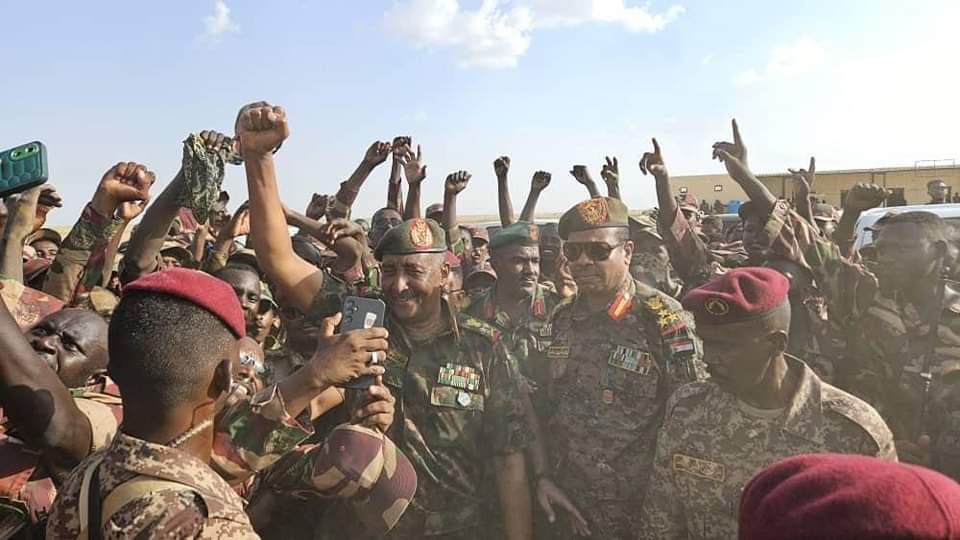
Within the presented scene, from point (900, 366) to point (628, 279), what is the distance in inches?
73.3

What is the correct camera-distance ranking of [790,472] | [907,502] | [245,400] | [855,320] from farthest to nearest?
[855,320]
[245,400]
[790,472]
[907,502]

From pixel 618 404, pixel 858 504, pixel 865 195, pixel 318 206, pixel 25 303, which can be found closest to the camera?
pixel 858 504

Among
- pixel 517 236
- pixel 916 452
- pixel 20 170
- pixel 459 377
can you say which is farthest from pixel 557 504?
pixel 20 170

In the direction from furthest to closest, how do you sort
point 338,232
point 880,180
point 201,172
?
point 880,180, point 338,232, point 201,172

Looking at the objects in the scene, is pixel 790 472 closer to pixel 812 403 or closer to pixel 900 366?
pixel 812 403

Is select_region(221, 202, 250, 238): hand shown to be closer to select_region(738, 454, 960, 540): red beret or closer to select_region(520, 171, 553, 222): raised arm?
select_region(520, 171, 553, 222): raised arm

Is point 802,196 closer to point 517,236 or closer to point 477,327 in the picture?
point 517,236

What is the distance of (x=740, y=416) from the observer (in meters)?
2.77

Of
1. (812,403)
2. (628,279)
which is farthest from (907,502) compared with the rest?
(628,279)

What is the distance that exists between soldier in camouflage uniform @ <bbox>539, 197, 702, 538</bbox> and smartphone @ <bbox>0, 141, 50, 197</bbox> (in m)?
2.68

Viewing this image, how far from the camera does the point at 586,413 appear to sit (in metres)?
3.73

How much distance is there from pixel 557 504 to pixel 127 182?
2.70 m

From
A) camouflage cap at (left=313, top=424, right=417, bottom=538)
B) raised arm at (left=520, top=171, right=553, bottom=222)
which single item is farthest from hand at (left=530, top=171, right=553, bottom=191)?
camouflage cap at (left=313, top=424, right=417, bottom=538)

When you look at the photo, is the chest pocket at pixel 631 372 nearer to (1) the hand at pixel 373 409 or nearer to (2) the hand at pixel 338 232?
(1) the hand at pixel 373 409
